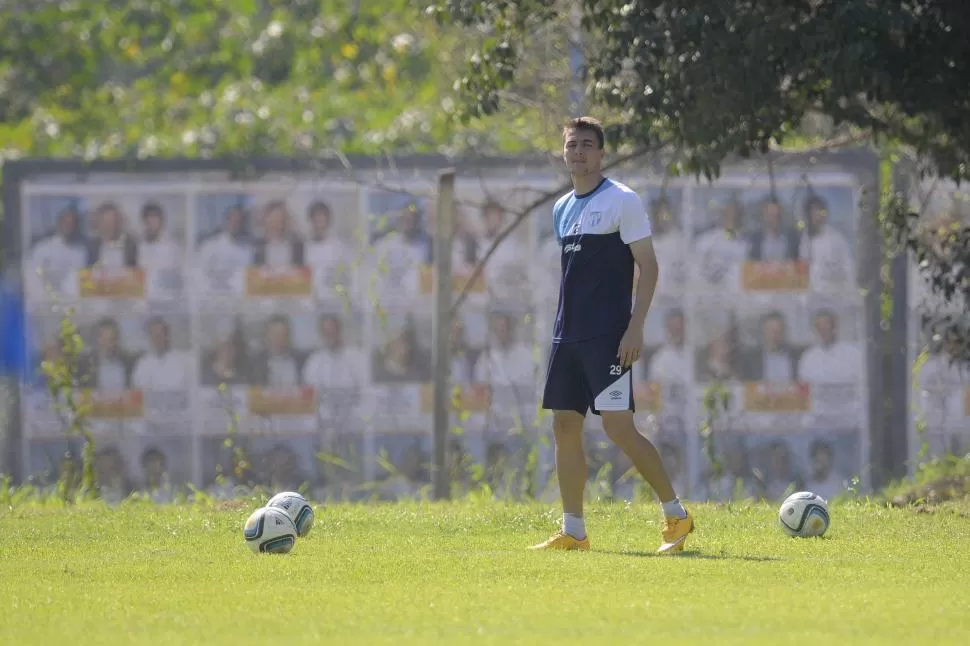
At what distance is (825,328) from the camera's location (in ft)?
50.7

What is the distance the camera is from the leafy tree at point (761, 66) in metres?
9.68

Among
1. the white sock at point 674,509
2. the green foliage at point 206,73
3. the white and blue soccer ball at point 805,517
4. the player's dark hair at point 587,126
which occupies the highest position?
the green foliage at point 206,73

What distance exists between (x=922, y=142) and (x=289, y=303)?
22.5ft

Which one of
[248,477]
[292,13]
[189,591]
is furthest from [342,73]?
[189,591]

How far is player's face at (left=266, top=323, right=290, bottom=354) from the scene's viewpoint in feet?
51.9

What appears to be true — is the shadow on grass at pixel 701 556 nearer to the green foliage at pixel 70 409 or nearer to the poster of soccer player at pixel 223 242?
the green foliage at pixel 70 409

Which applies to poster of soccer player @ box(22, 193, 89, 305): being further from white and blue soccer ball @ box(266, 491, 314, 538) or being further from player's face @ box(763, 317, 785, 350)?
white and blue soccer ball @ box(266, 491, 314, 538)

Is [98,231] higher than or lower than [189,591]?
higher

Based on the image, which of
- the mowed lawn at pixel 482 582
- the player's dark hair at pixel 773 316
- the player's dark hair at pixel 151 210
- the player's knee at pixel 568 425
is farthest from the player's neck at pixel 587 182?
the player's dark hair at pixel 151 210

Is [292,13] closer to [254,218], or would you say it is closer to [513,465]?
[254,218]

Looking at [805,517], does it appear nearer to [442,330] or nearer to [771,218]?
[442,330]

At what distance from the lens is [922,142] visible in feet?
36.8

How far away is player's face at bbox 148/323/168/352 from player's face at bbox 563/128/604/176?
8166 millimetres

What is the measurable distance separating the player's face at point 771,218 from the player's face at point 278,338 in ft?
15.2
